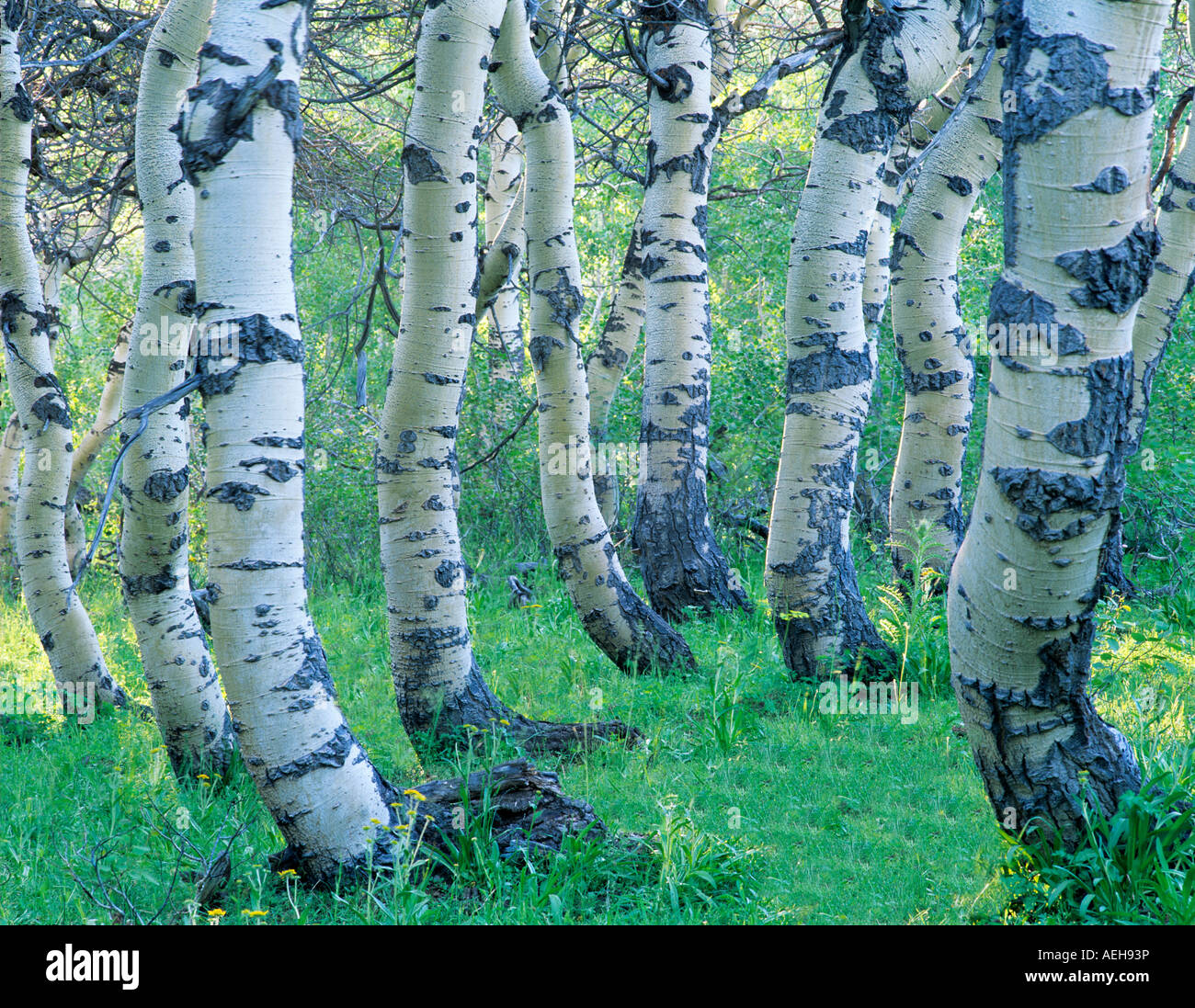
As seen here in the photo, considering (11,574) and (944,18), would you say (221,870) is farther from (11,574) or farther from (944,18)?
(11,574)

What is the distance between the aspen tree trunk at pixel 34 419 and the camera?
4.82 meters

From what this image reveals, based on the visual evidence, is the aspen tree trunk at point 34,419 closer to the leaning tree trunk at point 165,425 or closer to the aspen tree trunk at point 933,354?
the leaning tree trunk at point 165,425

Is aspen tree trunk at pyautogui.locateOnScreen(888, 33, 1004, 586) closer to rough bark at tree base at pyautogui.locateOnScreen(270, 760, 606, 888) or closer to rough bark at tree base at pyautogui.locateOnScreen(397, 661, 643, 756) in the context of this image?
rough bark at tree base at pyautogui.locateOnScreen(397, 661, 643, 756)

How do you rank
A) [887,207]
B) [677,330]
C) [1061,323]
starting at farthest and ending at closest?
[887,207] < [677,330] < [1061,323]

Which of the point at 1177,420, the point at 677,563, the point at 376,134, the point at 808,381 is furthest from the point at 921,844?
the point at 376,134

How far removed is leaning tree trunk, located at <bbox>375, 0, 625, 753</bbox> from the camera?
3.81m

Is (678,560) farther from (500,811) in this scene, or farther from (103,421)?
(103,421)

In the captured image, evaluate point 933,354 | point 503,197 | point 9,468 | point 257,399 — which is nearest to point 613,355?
point 503,197

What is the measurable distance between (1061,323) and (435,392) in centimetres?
254

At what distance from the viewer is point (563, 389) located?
523 cm

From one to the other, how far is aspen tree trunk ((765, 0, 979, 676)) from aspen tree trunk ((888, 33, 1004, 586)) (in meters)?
1.33

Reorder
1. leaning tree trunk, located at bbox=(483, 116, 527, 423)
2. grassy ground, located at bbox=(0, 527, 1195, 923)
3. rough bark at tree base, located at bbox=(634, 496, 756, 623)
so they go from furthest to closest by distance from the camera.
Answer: leaning tree trunk, located at bbox=(483, 116, 527, 423) < rough bark at tree base, located at bbox=(634, 496, 756, 623) < grassy ground, located at bbox=(0, 527, 1195, 923)

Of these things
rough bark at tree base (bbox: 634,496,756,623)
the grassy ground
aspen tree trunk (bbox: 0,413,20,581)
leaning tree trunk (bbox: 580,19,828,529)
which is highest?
leaning tree trunk (bbox: 580,19,828,529)

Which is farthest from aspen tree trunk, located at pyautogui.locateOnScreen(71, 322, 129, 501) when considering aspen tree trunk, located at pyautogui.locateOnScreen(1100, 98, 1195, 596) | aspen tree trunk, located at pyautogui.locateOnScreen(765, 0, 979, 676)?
aspen tree trunk, located at pyautogui.locateOnScreen(1100, 98, 1195, 596)
